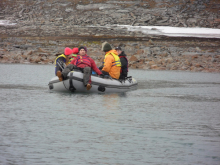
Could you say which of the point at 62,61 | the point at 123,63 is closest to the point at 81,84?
the point at 62,61

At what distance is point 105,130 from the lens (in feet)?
28.0

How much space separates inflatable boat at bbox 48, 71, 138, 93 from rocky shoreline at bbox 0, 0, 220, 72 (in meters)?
16.7

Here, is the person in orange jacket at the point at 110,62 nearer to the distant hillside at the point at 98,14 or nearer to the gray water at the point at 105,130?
the gray water at the point at 105,130

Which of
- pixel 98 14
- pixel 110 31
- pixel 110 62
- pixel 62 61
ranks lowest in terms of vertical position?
pixel 110 31

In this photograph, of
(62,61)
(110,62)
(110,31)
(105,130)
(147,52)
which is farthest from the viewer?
(110,31)

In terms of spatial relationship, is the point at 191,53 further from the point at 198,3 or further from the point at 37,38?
the point at 198,3

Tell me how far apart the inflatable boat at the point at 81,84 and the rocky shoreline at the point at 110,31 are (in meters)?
16.7

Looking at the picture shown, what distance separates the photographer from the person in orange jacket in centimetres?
1513

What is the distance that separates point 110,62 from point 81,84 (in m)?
1.63

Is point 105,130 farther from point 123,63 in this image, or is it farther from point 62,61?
point 123,63

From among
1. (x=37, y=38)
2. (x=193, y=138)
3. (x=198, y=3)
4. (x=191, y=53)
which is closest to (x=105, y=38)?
(x=37, y=38)

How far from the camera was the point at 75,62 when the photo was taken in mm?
14461

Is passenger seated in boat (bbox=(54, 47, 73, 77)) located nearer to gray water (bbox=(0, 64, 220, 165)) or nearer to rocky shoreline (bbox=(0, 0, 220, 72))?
gray water (bbox=(0, 64, 220, 165))

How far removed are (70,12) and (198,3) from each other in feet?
65.8
